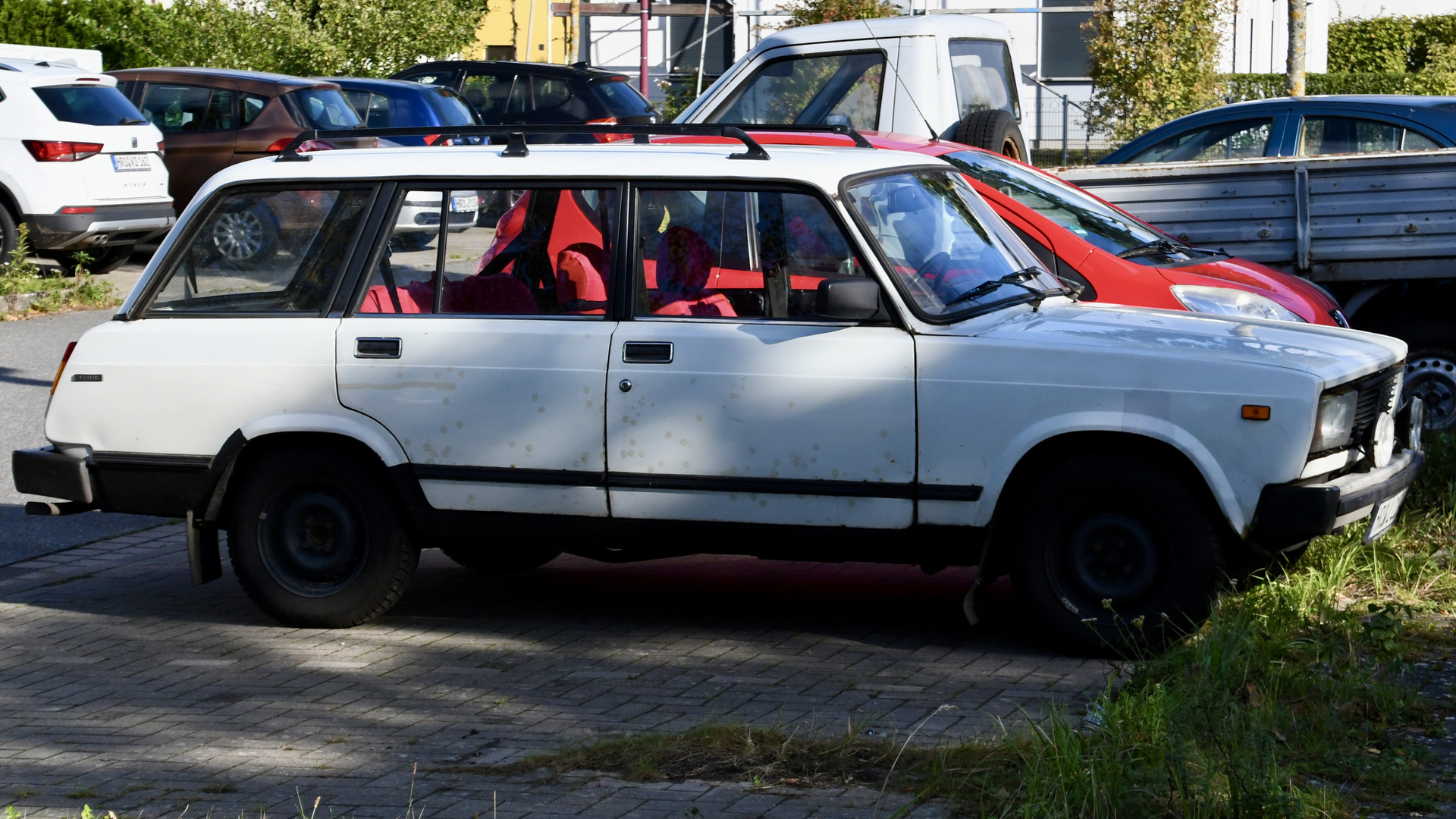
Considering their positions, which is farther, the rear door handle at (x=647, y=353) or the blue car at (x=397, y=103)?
the blue car at (x=397, y=103)

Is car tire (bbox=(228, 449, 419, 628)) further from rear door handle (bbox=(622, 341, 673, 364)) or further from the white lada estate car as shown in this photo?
rear door handle (bbox=(622, 341, 673, 364))

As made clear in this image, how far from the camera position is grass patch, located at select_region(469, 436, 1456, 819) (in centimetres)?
410

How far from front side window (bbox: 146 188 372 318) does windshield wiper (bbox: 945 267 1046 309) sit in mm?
2231

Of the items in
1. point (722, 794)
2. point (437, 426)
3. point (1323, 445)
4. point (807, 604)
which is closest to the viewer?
point (722, 794)

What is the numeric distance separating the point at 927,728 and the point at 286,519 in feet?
8.78

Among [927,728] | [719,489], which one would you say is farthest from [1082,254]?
[927,728]

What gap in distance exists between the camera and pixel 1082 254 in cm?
806

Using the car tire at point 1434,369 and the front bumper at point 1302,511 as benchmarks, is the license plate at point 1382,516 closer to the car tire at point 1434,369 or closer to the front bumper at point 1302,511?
the front bumper at point 1302,511

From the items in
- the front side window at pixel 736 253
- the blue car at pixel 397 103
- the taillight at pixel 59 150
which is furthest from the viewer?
the blue car at pixel 397 103

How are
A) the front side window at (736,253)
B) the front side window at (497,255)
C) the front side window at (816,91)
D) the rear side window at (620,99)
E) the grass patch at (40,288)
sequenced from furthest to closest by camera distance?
1. the rear side window at (620,99)
2. the grass patch at (40,288)
3. the front side window at (816,91)
4. the front side window at (497,255)
5. the front side window at (736,253)

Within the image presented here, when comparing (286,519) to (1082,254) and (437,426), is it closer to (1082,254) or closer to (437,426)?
(437,426)

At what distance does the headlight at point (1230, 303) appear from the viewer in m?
7.86

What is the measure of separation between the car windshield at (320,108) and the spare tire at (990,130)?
7.74 meters

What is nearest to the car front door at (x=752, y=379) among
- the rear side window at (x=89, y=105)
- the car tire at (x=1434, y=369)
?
the car tire at (x=1434, y=369)
